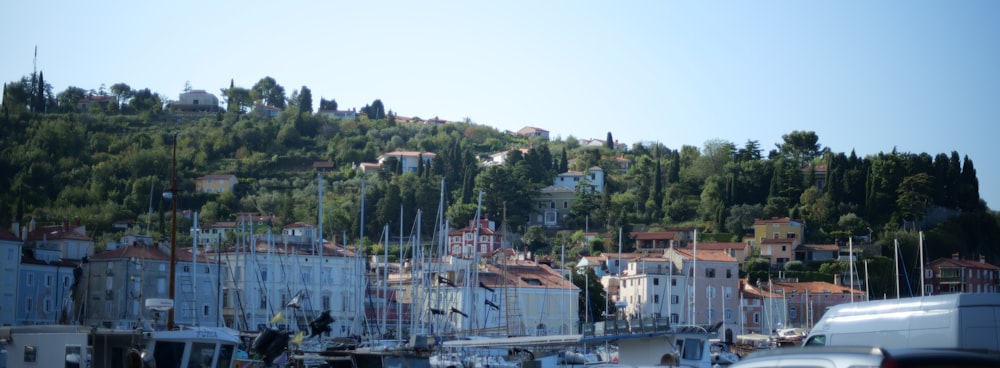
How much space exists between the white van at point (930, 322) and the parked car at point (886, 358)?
374 inches

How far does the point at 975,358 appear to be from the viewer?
22.8 feet

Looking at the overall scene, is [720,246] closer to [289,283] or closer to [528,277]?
[528,277]

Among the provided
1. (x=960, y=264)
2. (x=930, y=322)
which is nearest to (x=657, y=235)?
(x=960, y=264)

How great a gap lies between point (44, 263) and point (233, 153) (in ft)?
366

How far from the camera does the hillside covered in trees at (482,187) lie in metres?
123

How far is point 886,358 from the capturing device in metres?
6.68

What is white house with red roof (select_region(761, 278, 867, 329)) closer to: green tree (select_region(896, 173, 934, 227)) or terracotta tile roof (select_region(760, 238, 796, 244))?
terracotta tile roof (select_region(760, 238, 796, 244))

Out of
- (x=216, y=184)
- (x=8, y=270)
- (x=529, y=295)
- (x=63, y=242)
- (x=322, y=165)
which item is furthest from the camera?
(x=322, y=165)

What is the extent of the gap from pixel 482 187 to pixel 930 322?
125105 millimetres

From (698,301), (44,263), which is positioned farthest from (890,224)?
(44,263)

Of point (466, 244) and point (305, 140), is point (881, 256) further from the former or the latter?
point (305, 140)

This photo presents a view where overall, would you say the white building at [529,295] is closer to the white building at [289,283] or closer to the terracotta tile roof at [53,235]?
the white building at [289,283]

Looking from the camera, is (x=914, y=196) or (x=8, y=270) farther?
→ (x=914, y=196)

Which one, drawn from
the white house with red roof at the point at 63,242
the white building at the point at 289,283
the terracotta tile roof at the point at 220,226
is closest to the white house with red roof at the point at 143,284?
the white building at the point at 289,283
